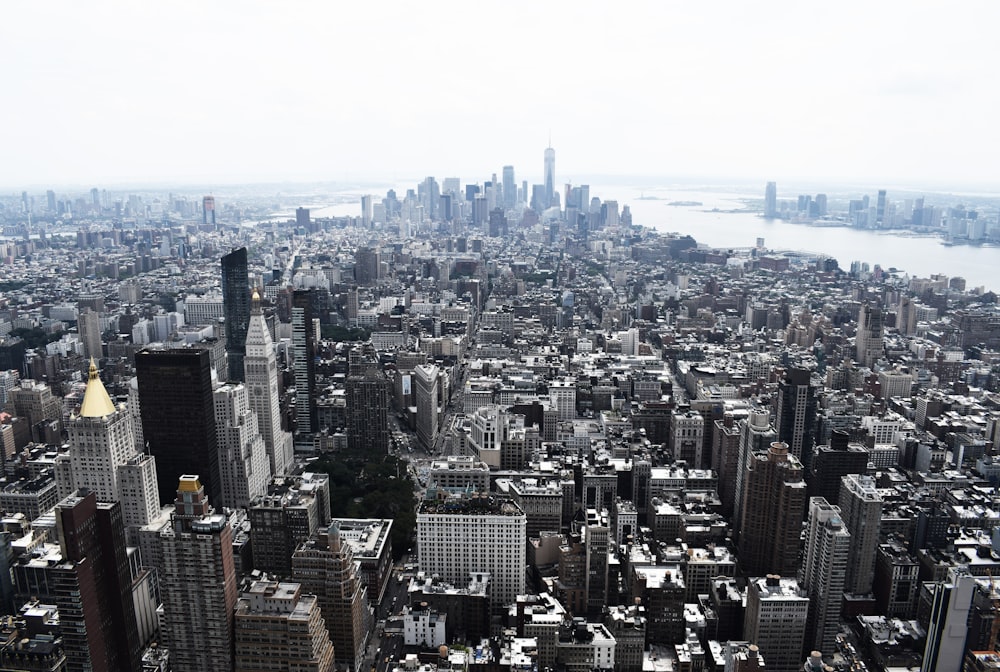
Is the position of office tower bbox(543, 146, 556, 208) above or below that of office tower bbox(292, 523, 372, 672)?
above

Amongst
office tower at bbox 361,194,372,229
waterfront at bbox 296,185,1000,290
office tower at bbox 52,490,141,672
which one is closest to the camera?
office tower at bbox 52,490,141,672

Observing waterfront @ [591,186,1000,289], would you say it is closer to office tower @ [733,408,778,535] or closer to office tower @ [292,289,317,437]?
office tower @ [733,408,778,535]

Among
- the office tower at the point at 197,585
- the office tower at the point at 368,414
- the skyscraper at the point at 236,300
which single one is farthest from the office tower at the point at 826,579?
the skyscraper at the point at 236,300

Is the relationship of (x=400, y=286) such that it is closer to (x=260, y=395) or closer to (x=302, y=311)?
(x=302, y=311)

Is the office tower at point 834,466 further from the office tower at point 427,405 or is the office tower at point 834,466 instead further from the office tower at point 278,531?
the office tower at point 278,531

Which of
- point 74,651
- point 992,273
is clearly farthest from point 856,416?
point 992,273

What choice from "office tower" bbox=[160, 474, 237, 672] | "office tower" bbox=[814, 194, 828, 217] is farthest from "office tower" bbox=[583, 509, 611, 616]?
"office tower" bbox=[814, 194, 828, 217]
